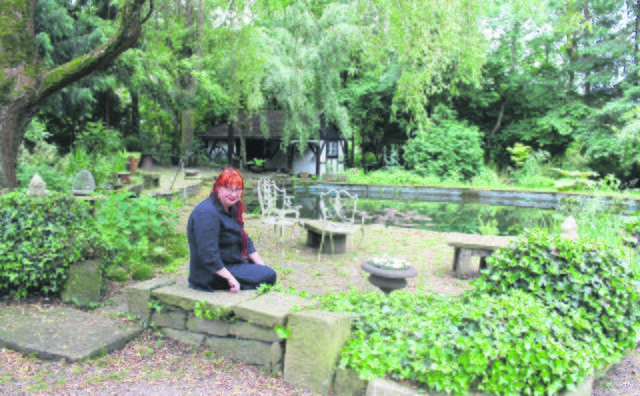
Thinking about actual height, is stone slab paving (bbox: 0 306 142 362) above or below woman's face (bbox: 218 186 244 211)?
below

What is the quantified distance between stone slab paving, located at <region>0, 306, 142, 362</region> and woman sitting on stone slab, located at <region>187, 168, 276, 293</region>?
1.98 ft

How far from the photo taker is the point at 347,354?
2.41m

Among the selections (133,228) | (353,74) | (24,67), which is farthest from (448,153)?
(24,67)

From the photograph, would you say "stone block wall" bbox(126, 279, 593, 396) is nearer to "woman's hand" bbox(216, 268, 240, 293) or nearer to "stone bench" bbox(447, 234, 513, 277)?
"woman's hand" bbox(216, 268, 240, 293)

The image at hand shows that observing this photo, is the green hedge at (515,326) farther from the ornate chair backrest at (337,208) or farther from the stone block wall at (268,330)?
the ornate chair backrest at (337,208)

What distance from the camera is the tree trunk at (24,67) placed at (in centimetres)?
467

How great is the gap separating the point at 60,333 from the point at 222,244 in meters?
1.17

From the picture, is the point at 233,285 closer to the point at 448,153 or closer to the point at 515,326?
the point at 515,326

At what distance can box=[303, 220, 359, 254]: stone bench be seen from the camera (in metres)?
6.02

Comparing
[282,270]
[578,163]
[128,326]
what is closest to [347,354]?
[128,326]

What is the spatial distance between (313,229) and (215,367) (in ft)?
12.2

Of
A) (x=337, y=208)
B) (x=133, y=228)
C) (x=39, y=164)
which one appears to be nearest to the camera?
(x=133, y=228)

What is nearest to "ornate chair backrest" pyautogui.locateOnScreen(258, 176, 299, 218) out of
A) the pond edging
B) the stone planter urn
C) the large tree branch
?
the stone planter urn

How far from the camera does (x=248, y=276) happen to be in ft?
10.3
